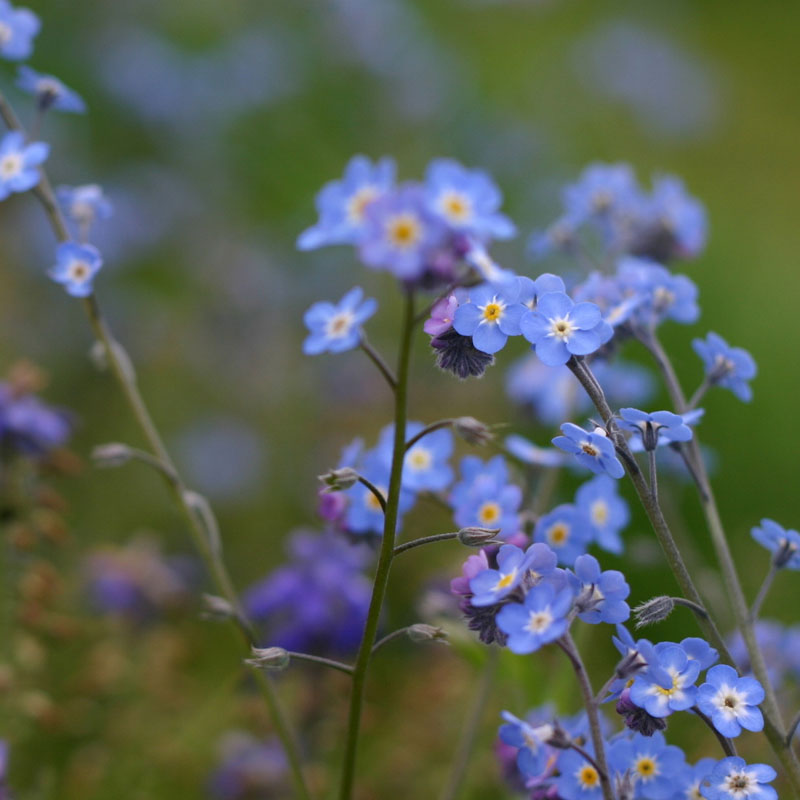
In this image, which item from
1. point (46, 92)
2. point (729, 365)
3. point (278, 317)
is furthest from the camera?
point (278, 317)

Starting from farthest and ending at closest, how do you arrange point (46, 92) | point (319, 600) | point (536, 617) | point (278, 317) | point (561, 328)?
point (278, 317) < point (319, 600) < point (46, 92) < point (561, 328) < point (536, 617)

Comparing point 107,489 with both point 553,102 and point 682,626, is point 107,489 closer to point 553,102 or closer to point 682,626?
point 682,626

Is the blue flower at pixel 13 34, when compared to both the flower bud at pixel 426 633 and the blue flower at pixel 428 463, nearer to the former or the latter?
the blue flower at pixel 428 463

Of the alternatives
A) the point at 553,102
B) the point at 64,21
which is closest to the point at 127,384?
the point at 64,21

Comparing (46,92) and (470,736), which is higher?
(46,92)

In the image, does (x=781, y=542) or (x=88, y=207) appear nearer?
(x=781, y=542)

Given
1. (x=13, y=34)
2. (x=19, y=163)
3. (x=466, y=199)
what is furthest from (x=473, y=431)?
(x=13, y=34)

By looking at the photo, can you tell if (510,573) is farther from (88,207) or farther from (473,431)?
(88,207)

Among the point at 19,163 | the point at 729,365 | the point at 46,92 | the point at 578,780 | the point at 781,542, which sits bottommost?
the point at 578,780
